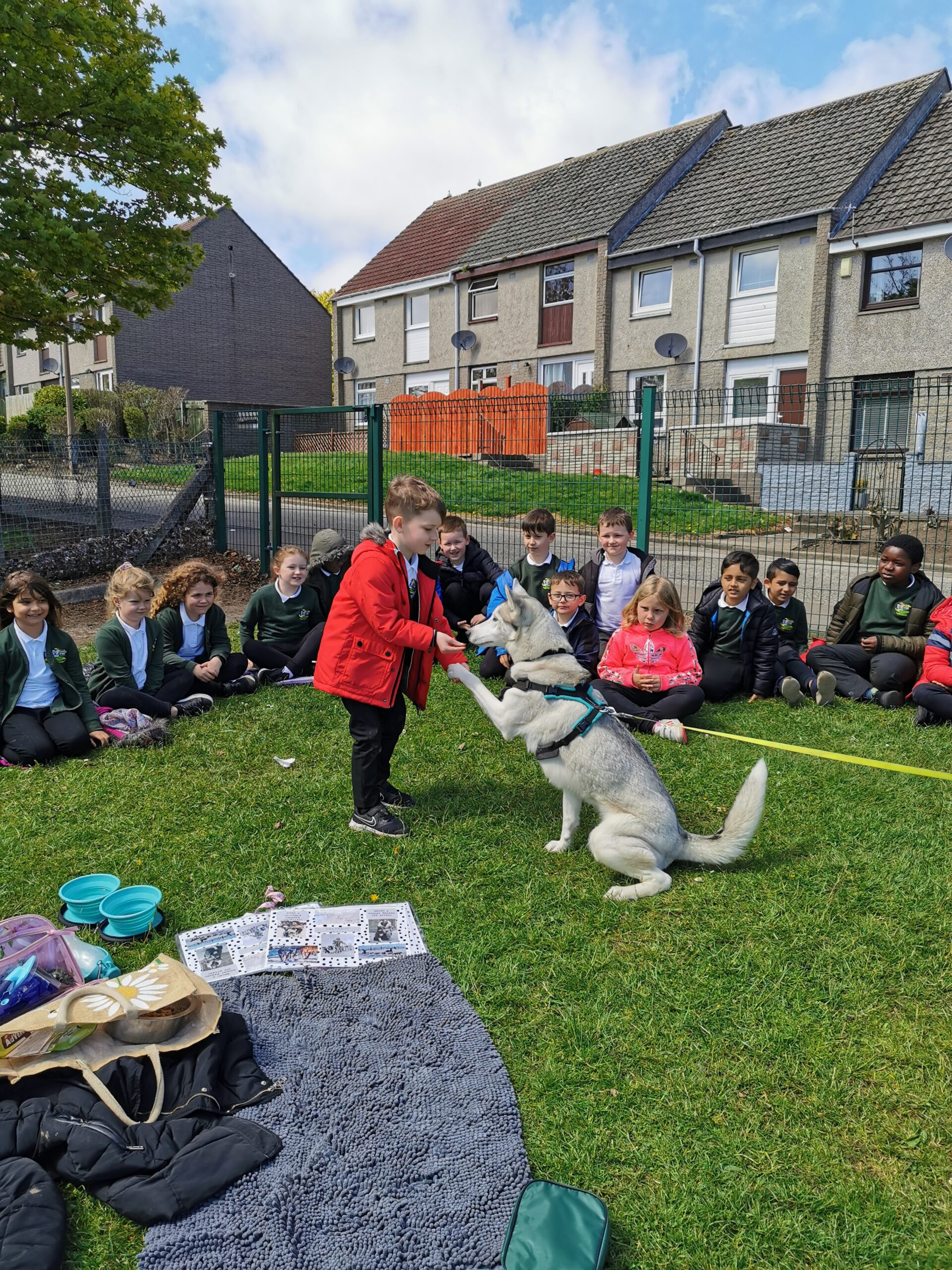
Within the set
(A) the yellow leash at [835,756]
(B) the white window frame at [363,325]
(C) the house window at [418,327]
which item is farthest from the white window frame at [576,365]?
(A) the yellow leash at [835,756]

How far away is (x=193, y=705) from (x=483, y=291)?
1063 inches

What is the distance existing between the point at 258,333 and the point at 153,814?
37.9 m

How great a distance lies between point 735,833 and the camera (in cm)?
420

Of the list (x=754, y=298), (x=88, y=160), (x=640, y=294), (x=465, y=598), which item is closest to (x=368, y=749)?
(x=465, y=598)

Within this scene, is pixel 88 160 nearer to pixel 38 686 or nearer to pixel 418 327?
pixel 38 686

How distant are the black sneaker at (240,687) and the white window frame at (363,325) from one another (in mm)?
29881

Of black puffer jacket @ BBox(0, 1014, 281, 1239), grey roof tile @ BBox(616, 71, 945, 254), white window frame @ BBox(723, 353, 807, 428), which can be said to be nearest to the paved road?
black puffer jacket @ BBox(0, 1014, 281, 1239)

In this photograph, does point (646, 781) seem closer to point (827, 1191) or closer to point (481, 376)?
point (827, 1191)

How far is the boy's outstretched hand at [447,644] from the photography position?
179 inches

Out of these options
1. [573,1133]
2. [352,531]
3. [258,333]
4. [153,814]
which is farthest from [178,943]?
[258,333]

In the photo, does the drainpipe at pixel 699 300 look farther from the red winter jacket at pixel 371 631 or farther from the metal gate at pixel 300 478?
the red winter jacket at pixel 371 631

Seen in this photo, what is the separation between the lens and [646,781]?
14.2 feet

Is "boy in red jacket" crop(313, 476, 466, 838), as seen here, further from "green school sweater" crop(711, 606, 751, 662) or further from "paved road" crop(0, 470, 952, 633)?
"paved road" crop(0, 470, 952, 633)

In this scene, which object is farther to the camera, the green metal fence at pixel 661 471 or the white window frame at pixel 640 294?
the white window frame at pixel 640 294
